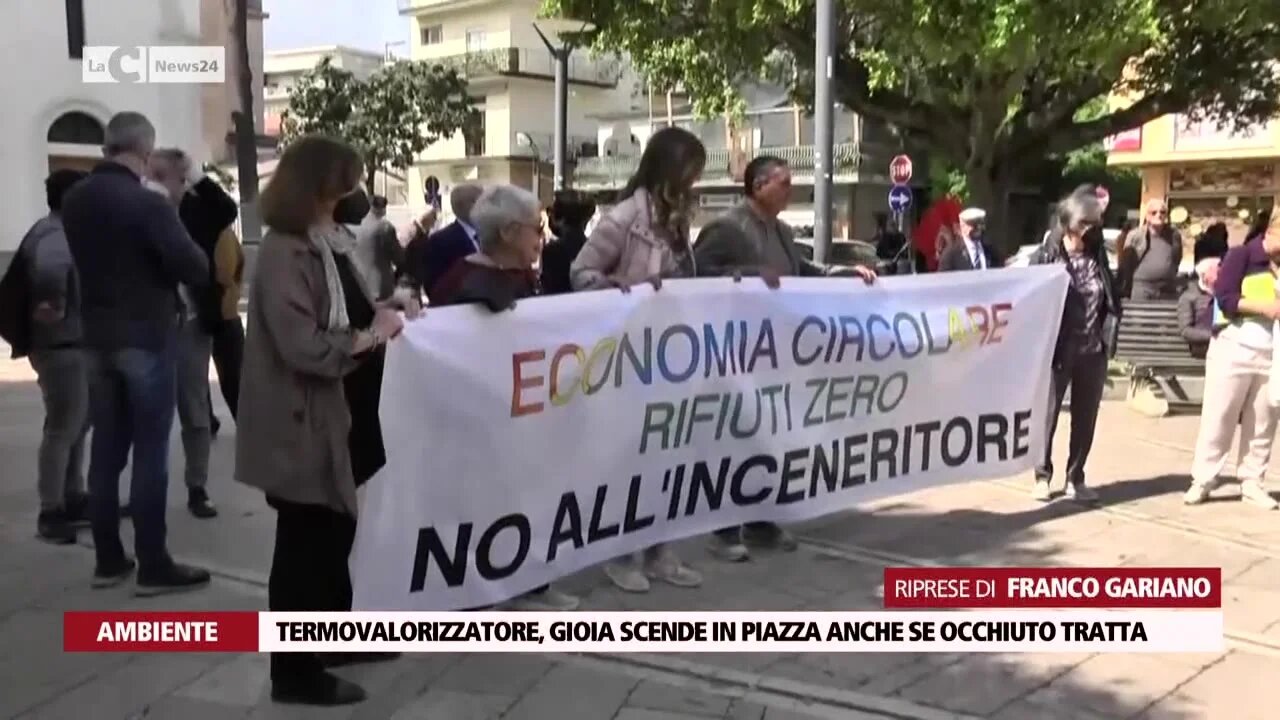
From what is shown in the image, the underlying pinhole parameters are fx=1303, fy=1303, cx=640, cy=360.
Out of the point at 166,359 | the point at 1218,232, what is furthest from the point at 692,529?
the point at 1218,232

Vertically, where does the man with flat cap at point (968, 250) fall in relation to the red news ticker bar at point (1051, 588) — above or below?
above

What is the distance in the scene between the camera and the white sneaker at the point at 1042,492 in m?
6.98

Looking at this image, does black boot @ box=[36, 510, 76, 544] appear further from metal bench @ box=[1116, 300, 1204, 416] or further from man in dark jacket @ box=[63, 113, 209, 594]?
metal bench @ box=[1116, 300, 1204, 416]

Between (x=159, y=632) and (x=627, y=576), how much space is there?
5.80ft

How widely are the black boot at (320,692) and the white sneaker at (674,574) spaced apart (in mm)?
1616

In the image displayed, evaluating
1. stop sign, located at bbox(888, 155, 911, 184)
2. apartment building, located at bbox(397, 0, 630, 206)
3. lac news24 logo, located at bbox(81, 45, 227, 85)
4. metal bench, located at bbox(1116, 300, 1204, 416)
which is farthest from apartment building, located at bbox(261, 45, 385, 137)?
metal bench, located at bbox(1116, 300, 1204, 416)

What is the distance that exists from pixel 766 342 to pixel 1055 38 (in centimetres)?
788

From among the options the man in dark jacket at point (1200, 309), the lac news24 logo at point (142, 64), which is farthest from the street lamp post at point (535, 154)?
the man in dark jacket at point (1200, 309)

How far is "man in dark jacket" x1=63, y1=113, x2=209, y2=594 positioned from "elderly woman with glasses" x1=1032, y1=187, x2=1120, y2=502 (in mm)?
4303

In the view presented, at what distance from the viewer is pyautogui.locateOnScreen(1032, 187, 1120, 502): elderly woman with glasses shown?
677cm

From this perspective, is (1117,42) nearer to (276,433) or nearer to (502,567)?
(502,567)

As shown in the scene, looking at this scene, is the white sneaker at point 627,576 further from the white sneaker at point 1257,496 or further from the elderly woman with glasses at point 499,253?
the white sneaker at point 1257,496

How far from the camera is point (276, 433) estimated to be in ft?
12.6

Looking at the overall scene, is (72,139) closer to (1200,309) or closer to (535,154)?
(535,154)
